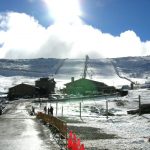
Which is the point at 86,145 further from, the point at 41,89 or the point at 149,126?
the point at 41,89

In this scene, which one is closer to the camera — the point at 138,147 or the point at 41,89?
the point at 138,147

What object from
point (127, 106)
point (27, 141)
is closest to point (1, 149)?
point (27, 141)

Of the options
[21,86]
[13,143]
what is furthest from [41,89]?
[13,143]

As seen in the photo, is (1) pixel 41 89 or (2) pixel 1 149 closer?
(2) pixel 1 149

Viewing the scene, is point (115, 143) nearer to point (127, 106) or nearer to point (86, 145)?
point (86, 145)

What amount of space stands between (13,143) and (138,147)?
7.10 m

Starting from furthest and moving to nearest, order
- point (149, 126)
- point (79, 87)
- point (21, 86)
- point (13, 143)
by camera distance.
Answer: point (79, 87), point (21, 86), point (149, 126), point (13, 143)

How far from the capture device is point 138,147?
19859 millimetres

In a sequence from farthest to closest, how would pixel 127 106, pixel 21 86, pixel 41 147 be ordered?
pixel 21 86 < pixel 127 106 < pixel 41 147

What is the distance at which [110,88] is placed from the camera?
13450 centimetres

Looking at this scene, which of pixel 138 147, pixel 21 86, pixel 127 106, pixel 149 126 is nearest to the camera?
pixel 138 147

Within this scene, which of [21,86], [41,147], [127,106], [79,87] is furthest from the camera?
[79,87]

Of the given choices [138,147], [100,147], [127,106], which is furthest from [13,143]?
[127,106]

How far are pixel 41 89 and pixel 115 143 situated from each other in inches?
4435
